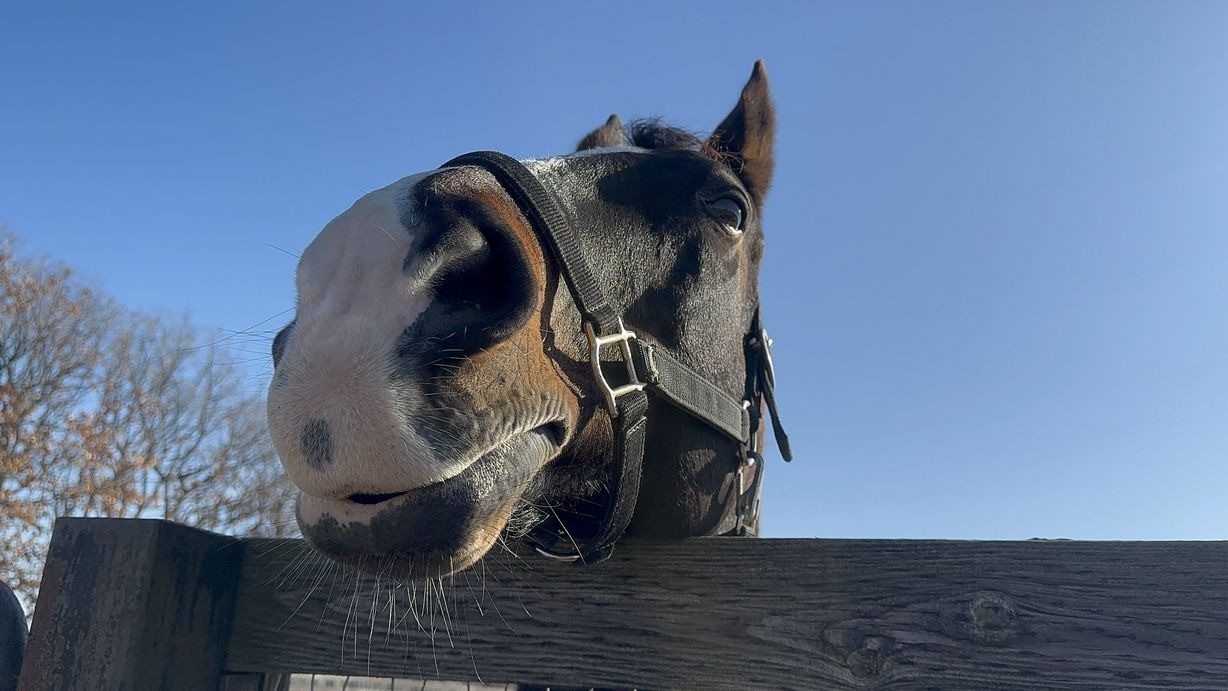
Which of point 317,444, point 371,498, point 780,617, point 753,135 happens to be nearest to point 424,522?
point 371,498

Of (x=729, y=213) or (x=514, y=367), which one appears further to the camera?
(x=729, y=213)

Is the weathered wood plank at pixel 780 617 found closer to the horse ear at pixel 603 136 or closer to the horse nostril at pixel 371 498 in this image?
the horse nostril at pixel 371 498

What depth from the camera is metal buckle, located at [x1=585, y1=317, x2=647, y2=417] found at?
5.10 ft

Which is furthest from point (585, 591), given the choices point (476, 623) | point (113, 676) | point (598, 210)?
point (113, 676)

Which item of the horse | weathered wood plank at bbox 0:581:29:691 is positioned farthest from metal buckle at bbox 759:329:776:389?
weathered wood plank at bbox 0:581:29:691

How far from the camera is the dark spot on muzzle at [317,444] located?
1.16 m

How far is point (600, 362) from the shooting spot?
1604 millimetres

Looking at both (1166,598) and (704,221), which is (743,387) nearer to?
(704,221)

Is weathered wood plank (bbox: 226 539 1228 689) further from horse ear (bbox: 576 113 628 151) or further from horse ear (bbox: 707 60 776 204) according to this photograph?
horse ear (bbox: 576 113 628 151)

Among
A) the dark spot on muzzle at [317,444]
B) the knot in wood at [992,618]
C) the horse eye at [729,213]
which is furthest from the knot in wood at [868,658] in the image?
the horse eye at [729,213]

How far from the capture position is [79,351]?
1681 cm

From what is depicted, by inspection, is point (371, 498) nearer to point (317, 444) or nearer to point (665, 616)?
point (317, 444)

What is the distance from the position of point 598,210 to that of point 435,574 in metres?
0.95

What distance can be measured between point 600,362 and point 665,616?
54 centimetres
